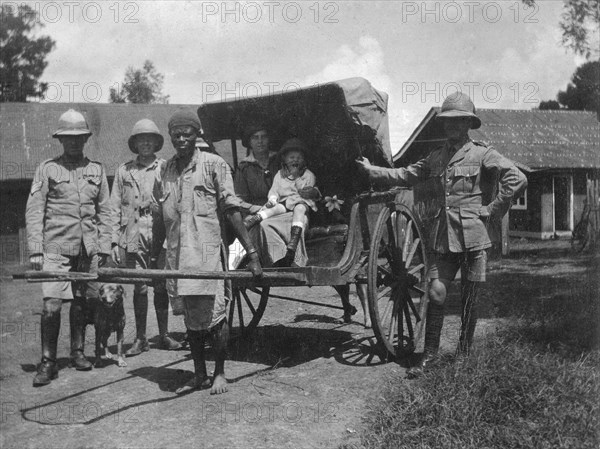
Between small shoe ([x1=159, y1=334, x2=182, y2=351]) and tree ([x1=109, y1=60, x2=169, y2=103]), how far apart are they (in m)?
40.4

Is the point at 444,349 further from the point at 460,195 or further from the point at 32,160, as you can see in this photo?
the point at 32,160

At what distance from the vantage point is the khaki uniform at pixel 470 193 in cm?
491

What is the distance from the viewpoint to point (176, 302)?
514cm

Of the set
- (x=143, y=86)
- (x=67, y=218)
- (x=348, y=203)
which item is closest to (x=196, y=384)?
(x=67, y=218)

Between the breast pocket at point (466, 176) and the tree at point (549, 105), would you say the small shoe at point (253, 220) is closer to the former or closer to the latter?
the breast pocket at point (466, 176)

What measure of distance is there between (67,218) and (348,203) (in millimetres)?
2714

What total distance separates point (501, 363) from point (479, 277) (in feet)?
2.54

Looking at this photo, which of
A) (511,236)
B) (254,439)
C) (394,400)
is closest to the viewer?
(254,439)

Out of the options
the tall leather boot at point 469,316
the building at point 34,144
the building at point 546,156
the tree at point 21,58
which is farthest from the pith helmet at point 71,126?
the tree at point 21,58

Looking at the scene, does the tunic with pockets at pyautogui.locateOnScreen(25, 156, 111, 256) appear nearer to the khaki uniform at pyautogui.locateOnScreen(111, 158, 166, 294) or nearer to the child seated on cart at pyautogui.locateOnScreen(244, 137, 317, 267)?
the khaki uniform at pyautogui.locateOnScreen(111, 158, 166, 294)

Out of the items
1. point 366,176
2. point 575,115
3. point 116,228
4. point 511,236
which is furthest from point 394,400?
point 575,115

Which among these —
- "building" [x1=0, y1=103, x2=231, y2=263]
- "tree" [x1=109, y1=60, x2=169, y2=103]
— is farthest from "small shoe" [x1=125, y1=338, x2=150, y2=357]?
"tree" [x1=109, y1=60, x2=169, y2=103]

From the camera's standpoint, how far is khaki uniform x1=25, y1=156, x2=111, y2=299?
5.65 meters

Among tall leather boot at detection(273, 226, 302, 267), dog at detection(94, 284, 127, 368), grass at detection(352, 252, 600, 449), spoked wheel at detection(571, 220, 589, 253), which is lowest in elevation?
grass at detection(352, 252, 600, 449)
